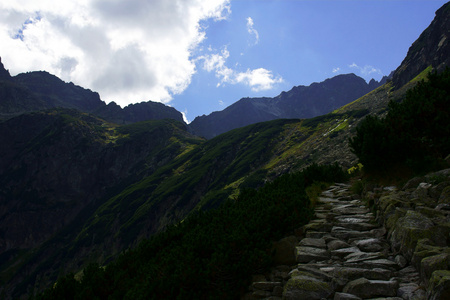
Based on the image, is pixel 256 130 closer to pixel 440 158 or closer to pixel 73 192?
pixel 73 192

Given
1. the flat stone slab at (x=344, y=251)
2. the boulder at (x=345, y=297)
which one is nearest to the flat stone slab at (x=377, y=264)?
the flat stone slab at (x=344, y=251)

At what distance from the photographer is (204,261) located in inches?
325

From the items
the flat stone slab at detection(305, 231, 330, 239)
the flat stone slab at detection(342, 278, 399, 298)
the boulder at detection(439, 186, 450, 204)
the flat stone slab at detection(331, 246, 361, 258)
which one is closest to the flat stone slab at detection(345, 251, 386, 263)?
the flat stone slab at detection(331, 246, 361, 258)

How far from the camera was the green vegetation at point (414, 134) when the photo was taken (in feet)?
42.0

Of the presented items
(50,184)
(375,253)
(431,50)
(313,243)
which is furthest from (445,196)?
(50,184)

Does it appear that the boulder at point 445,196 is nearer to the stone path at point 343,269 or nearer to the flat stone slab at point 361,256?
the stone path at point 343,269

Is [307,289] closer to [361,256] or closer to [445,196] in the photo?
[361,256]

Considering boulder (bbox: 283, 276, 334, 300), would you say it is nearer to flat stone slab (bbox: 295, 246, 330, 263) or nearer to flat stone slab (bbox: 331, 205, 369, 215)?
flat stone slab (bbox: 295, 246, 330, 263)

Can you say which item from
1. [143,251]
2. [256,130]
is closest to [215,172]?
[256,130]

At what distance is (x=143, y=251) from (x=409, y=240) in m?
10.7

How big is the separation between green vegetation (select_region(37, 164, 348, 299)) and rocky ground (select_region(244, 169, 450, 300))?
0.57 m

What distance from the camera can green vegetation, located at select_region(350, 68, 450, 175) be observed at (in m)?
12.8

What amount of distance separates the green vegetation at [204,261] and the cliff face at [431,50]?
6620 inches

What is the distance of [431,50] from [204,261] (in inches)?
7745
